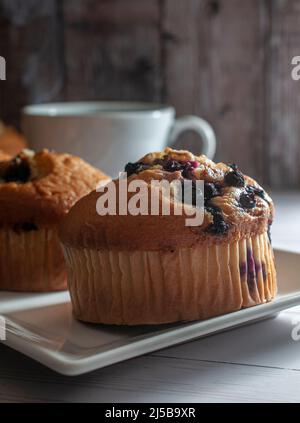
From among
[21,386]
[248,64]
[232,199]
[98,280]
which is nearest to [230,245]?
[232,199]

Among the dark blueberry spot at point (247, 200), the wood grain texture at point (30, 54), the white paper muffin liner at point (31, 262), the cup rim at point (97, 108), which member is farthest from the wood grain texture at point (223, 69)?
the dark blueberry spot at point (247, 200)

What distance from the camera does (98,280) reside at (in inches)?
40.4

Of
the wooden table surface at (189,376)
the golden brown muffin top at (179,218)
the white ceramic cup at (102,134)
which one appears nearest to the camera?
the wooden table surface at (189,376)

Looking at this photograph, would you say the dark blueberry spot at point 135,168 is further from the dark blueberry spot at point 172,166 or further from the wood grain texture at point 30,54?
the wood grain texture at point 30,54

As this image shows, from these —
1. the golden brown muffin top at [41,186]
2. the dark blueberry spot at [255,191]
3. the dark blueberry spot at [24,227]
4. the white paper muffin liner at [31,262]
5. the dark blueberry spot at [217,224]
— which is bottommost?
the white paper muffin liner at [31,262]

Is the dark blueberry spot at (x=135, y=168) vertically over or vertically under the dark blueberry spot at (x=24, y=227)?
over

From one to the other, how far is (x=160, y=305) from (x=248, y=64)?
3.92 feet

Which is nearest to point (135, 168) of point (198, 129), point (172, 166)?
point (172, 166)

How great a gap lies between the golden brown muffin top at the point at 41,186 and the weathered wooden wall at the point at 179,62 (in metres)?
0.84

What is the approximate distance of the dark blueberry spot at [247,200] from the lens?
40.4 inches

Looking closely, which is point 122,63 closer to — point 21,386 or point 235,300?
point 235,300

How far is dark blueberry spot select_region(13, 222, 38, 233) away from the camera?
4.02 feet

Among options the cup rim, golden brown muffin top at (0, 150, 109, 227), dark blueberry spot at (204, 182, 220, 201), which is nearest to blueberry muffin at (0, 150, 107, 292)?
golden brown muffin top at (0, 150, 109, 227)

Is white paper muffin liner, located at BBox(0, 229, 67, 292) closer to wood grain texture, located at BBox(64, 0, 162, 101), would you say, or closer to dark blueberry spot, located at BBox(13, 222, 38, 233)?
dark blueberry spot, located at BBox(13, 222, 38, 233)
